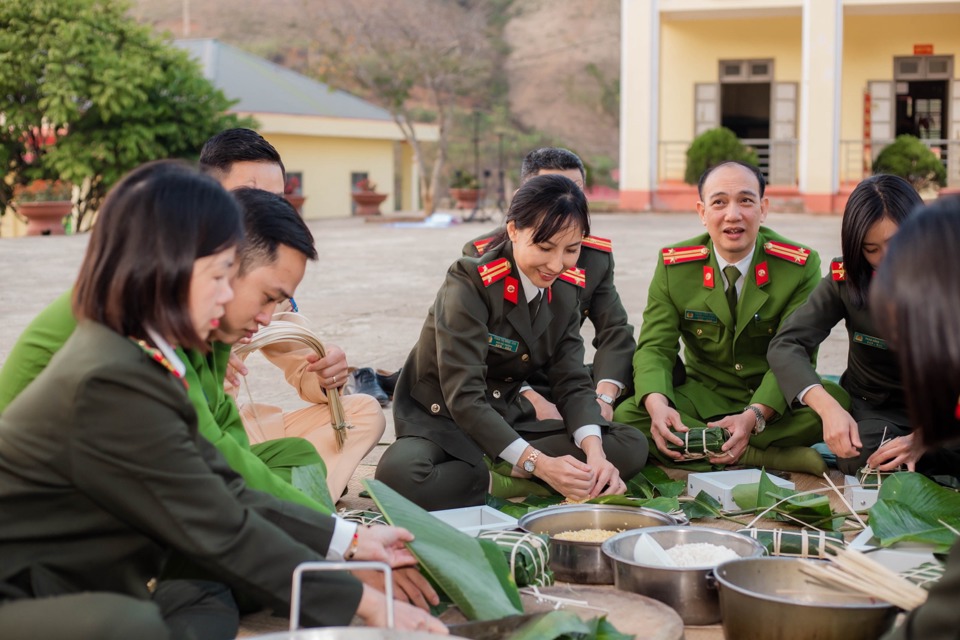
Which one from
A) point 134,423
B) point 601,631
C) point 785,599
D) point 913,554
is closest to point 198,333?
point 134,423

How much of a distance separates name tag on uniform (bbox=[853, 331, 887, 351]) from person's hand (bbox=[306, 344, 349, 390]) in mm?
1767

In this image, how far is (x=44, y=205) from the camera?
17031mm

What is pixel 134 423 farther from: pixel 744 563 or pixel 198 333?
pixel 744 563

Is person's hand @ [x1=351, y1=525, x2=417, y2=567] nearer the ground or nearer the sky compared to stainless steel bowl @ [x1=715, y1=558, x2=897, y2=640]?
nearer the sky

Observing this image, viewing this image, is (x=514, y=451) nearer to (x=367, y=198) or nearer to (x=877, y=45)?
(x=877, y=45)

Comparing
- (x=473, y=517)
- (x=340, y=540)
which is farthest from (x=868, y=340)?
(x=340, y=540)

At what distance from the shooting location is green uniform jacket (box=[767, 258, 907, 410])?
390 cm

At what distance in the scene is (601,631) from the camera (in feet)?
7.38

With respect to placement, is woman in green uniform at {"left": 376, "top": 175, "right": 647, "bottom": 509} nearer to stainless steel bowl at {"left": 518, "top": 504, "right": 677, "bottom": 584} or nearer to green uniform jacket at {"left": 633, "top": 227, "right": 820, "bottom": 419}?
stainless steel bowl at {"left": 518, "top": 504, "right": 677, "bottom": 584}

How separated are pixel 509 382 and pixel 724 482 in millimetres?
781

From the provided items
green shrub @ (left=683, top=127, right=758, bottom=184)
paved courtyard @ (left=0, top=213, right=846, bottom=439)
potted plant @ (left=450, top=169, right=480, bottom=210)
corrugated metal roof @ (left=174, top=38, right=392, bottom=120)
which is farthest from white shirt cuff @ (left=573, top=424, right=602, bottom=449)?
corrugated metal roof @ (left=174, top=38, right=392, bottom=120)

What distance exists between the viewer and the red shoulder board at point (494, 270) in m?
3.63

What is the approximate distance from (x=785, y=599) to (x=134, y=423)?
1256 millimetres

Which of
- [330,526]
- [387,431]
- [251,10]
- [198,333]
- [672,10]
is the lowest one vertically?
[387,431]
